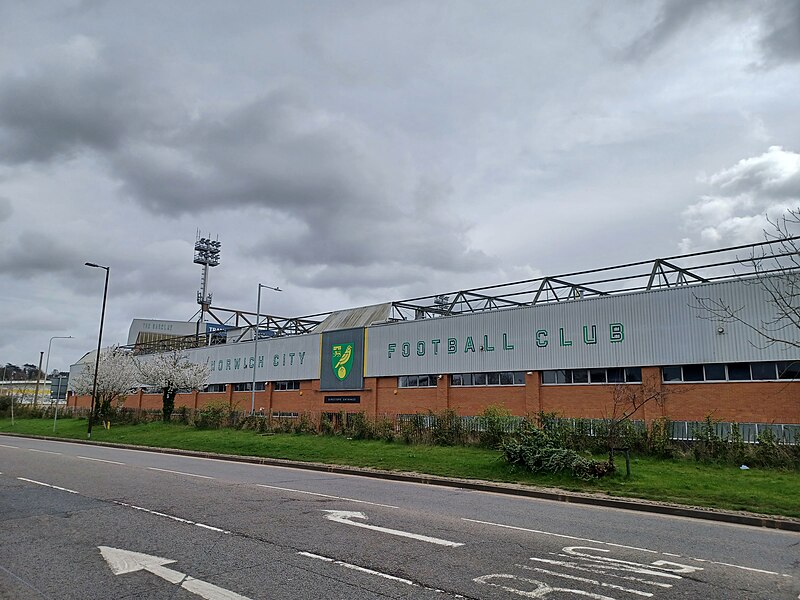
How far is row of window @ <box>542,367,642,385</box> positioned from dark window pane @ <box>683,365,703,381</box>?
1.85 m

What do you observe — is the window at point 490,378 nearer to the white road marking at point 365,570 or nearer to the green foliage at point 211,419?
the green foliage at point 211,419

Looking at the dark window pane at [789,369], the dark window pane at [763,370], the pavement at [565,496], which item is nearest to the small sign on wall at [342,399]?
the pavement at [565,496]

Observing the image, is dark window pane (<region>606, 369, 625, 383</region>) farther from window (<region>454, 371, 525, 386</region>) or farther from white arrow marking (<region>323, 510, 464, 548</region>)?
white arrow marking (<region>323, 510, 464, 548</region>)

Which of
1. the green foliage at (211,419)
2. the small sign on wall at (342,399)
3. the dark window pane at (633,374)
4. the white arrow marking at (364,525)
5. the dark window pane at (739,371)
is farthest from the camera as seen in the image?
the small sign on wall at (342,399)

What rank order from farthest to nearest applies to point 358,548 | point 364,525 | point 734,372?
point 734,372 → point 364,525 → point 358,548

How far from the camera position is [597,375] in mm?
27641

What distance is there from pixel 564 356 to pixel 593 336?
173 cm

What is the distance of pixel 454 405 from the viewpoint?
33344 millimetres

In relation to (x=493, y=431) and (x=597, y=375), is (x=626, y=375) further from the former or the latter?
(x=493, y=431)

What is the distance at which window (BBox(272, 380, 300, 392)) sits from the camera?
44.8 meters

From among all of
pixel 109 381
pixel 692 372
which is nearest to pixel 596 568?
pixel 692 372

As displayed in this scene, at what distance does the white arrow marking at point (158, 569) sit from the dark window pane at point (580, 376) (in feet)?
77.3

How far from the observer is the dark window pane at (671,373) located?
2512 centimetres

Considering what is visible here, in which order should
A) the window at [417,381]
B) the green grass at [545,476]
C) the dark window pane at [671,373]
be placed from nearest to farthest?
the green grass at [545,476] < the dark window pane at [671,373] < the window at [417,381]
